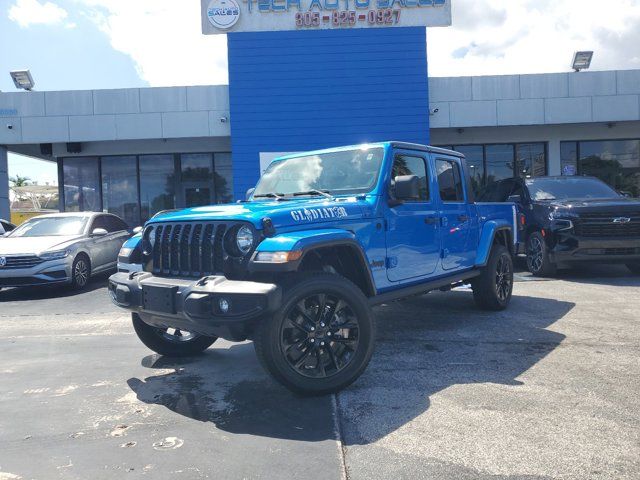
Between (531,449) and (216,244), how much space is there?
241 centimetres

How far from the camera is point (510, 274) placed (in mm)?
6855

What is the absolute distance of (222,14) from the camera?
1548 centimetres

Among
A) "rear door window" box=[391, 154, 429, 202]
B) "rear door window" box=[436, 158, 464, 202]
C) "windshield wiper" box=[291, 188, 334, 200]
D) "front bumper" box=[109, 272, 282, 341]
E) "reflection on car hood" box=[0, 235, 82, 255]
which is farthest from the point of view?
"reflection on car hood" box=[0, 235, 82, 255]

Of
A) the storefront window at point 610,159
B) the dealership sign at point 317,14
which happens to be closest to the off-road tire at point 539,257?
the dealership sign at point 317,14

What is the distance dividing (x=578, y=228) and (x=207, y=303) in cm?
752

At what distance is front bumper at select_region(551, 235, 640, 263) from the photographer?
346 inches

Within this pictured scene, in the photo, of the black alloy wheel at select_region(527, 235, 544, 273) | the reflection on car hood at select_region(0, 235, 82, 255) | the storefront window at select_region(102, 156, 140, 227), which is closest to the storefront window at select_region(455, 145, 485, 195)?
the black alloy wheel at select_region(527, 235, 544, 273)

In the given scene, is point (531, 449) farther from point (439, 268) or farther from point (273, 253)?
point (439, 268)

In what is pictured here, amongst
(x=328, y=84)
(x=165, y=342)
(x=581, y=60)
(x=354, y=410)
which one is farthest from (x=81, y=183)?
(x=354, y=410)

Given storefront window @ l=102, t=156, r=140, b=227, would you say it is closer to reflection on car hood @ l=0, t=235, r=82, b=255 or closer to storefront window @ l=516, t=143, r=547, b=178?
reflection on car hood @ l=0, t=235, r=82, b=255

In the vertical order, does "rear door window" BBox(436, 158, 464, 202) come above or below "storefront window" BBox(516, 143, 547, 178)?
below

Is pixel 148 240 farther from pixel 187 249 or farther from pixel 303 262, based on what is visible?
pixel 303 262

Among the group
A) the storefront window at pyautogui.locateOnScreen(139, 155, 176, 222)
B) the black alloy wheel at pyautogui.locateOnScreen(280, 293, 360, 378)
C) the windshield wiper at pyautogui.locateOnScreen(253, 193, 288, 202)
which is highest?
the storefront window at pyautogui.locateOnScreen(139, 155, 176, 222)

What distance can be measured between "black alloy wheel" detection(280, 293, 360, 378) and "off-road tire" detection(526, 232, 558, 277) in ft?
22.0
